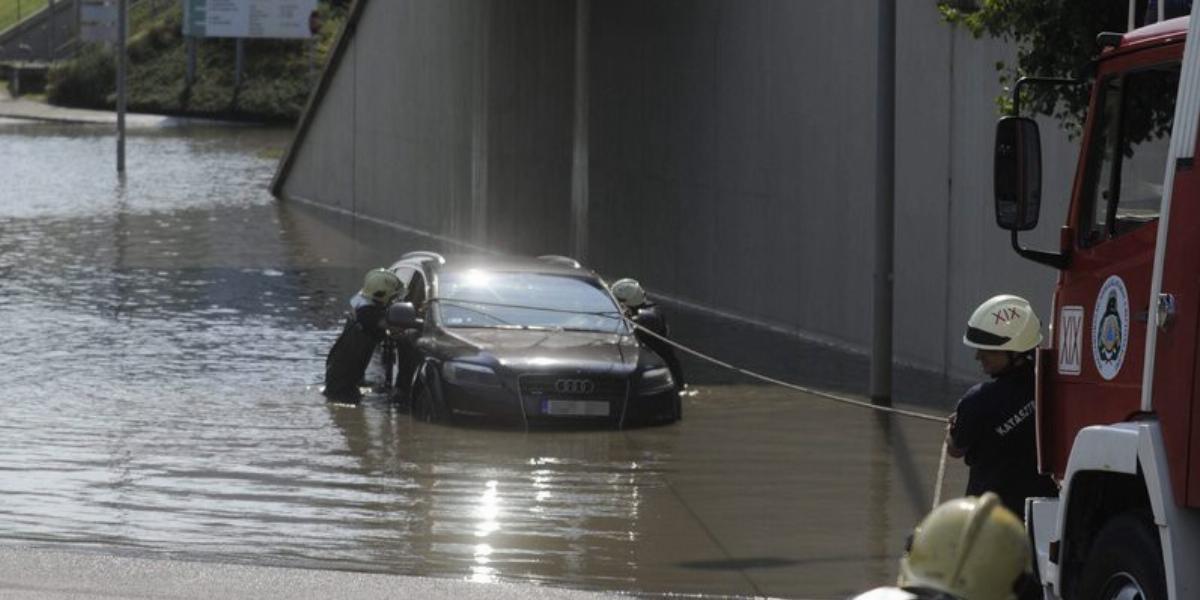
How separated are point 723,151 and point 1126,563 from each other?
18701 mm

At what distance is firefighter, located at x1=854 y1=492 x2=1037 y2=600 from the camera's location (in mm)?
4102

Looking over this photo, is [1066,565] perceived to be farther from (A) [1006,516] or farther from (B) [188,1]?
(B) [188,1]

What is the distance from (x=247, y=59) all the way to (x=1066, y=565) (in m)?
83.1

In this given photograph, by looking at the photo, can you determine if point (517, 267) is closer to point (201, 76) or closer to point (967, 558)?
point (967, 558)

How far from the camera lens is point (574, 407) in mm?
16594

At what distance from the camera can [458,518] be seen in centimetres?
1280

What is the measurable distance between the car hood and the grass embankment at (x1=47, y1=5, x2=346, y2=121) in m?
65.5

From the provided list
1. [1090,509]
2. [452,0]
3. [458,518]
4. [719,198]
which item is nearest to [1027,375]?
[1090,509]

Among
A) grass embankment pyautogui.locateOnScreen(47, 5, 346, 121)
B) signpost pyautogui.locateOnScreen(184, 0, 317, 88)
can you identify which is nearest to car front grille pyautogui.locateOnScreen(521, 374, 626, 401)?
grass embankment pyautogui.locateOnScreen(47, 5, 346, 121)

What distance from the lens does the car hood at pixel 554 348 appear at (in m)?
16.8

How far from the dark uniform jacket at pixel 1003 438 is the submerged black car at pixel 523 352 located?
305 inches

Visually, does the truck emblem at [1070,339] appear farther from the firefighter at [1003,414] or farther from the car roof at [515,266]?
the car roof at [515,266]

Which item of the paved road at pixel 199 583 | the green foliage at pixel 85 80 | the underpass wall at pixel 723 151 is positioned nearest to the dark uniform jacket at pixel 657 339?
the underpass wall at pixel 723 151

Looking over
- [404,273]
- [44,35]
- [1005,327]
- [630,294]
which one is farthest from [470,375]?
[44,35]
